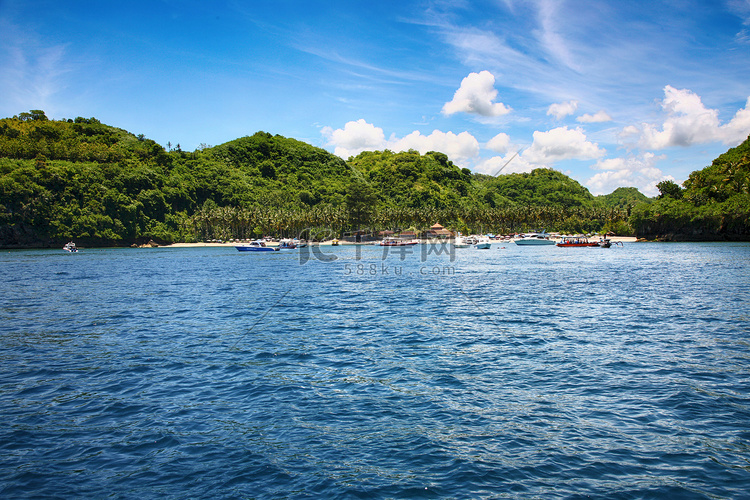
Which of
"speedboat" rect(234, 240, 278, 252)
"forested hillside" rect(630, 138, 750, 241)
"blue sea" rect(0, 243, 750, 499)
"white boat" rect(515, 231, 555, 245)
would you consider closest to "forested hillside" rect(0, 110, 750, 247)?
"forested hillside" rect(630, 138, 750, 241)

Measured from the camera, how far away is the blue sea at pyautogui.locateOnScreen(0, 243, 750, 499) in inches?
372

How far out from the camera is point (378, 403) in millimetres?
13562

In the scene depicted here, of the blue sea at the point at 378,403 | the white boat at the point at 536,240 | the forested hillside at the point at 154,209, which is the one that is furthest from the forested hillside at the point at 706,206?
the blue sea at the point at 378,403

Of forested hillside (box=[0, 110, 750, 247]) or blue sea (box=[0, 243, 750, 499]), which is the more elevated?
forested hillside (box=[0, 110, 750, 247])

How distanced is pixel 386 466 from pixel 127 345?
51.5 ft

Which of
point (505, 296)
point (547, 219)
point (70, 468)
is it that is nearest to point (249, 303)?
point (505, 296)

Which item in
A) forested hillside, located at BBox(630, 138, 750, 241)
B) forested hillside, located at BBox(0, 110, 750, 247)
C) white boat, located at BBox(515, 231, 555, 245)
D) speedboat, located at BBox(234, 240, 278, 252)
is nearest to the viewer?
speedboat, located at BBox(234, 240, 278, 252)

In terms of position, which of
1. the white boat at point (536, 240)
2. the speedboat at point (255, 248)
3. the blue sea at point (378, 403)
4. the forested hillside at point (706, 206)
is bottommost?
the blue sea at point (378, 403)

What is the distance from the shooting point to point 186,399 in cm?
1395

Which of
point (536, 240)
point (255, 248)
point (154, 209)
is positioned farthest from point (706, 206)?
point (154, 209)

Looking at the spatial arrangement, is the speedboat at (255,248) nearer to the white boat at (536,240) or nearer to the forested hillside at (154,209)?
the forested hillside at (154,209)

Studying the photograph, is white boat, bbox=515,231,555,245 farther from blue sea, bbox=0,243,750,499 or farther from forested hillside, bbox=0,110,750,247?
blue sea, bbox=0,243,750,499

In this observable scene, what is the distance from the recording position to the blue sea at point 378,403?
31.0 ft

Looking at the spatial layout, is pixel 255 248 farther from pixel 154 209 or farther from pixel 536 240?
pixel 536 240
